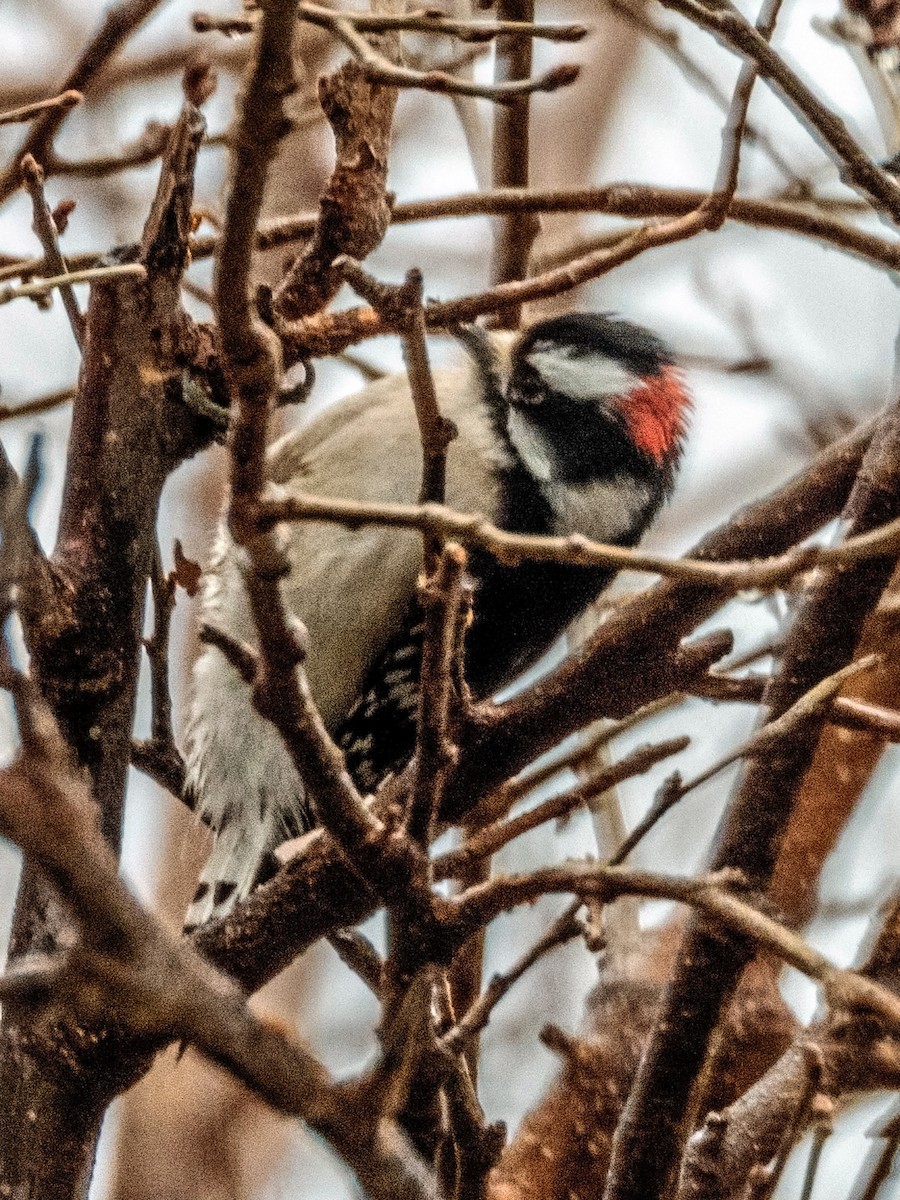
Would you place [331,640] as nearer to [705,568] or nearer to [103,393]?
[103,393]

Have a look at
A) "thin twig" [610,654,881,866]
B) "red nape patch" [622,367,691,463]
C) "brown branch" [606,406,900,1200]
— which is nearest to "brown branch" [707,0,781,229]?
"brown branch" [606,406,900,1200]

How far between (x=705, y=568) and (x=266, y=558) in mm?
410

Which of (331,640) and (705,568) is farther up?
(331,640)

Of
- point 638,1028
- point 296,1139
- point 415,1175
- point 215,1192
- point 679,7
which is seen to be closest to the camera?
point 415,1175

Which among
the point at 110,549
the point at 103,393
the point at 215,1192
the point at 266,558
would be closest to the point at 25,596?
the point at 110,549

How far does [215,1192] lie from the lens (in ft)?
15.7

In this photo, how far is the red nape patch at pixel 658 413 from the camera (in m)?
3.50

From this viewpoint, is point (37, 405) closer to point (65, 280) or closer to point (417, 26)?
point (65, 280)

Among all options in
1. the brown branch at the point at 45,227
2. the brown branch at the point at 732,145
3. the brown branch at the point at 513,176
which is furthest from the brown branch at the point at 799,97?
the brown branch at the point at 45,227

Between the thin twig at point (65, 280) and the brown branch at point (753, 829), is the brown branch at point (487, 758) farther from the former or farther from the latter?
the thin twig at point (65, 280)

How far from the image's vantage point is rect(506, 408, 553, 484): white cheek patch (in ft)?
10.7

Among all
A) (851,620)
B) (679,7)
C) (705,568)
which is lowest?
(705,568)

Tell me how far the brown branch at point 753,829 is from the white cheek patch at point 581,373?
1117 mm

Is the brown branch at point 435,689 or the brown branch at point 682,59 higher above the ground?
the brown branch at point 682,59
